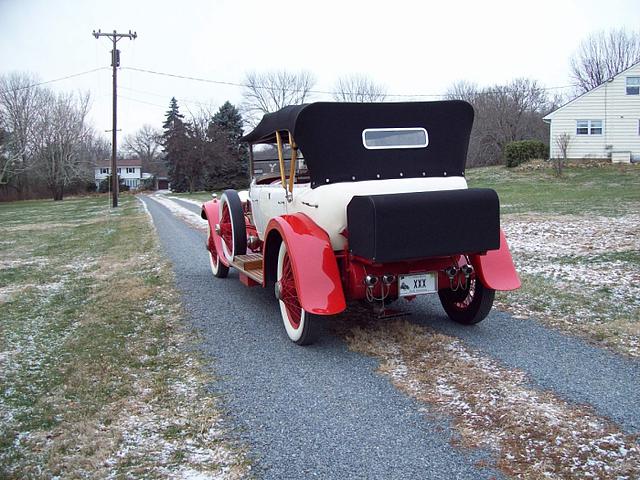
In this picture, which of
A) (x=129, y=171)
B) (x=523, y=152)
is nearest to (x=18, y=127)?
(x=523, y=152)

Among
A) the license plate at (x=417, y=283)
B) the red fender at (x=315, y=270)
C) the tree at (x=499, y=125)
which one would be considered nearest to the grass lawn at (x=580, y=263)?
the license plate at (x=417, y=283)

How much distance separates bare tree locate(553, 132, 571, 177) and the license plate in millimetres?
25808

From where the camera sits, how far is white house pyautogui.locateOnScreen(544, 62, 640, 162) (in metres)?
30.8

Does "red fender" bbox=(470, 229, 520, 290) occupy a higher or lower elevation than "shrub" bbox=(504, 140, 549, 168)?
lower

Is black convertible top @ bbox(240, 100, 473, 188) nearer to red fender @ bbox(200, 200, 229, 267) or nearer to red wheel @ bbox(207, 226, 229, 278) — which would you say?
red fender @ bbox(200, 200, 229, 267)

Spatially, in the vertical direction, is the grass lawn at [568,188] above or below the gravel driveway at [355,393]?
above

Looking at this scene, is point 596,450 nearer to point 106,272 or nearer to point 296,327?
point 296,327

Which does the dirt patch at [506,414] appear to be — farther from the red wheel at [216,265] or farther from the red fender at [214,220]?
the red wheel at [216,265]

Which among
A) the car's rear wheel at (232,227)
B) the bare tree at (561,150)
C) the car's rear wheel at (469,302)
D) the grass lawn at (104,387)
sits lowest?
the grass lawn at (104,387)

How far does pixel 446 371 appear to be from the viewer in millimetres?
4227

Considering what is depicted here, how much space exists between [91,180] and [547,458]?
6940 cm

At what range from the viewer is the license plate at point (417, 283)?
15.6 ft

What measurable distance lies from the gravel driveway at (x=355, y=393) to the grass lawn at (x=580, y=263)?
46 centimetres

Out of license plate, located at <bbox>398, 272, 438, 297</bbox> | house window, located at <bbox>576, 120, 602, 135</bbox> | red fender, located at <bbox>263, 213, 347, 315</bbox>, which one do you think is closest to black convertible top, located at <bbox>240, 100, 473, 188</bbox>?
red fender, located at <bbox>263, 213, 347, 315</bbox>
